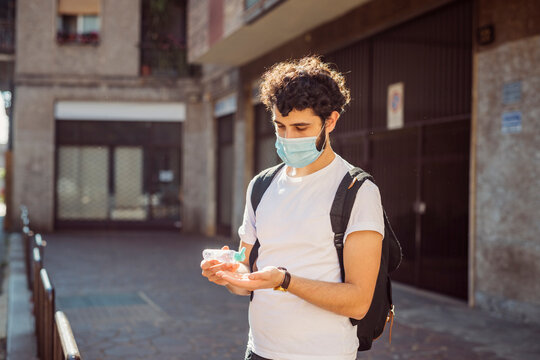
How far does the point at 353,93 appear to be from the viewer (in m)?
10.6

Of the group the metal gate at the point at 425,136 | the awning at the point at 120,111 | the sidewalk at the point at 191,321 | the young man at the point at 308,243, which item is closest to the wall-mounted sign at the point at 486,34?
the metal gate at the point at 425,136

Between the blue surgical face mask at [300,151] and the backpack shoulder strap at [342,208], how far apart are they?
142mm

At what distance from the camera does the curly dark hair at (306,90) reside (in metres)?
2.02

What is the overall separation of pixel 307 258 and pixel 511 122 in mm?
5985

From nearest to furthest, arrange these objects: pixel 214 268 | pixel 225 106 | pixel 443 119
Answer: pixel 214 268
pixel 443 119
pixel 225 106

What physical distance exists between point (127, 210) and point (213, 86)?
4703 millimetres

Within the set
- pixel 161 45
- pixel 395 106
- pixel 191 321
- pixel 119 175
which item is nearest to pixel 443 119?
pixel 395 106

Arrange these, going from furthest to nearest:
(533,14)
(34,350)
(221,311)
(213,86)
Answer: (213,86)
(221,311)
(533,14)
(34,350)

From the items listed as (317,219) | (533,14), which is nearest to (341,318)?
(317,219)

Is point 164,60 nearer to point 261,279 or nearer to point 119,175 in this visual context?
point 119,175

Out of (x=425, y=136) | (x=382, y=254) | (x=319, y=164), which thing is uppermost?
(x=425, y=136)

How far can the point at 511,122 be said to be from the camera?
290 inches

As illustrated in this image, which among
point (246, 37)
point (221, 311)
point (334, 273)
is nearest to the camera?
point (334, 273)

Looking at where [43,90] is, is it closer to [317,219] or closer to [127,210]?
[127,210]
